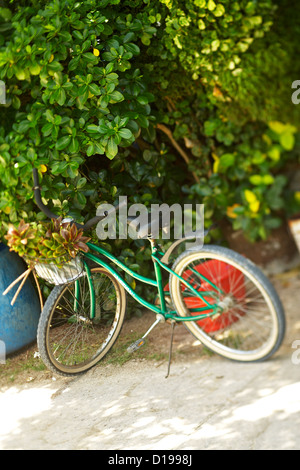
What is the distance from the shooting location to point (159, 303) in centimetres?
247

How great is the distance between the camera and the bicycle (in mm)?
2184

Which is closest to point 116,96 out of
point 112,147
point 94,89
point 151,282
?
point 94,89

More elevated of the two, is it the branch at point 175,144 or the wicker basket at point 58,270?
the branch at point 175,144

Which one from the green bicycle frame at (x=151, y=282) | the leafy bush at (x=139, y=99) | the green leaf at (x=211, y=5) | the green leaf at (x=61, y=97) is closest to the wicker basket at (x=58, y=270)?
the green bicycle frame at (x=151, y=282)

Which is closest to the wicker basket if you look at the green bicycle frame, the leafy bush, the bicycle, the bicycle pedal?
the bicycle

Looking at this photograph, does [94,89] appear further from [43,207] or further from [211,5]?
[211,5]

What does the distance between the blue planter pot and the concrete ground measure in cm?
21

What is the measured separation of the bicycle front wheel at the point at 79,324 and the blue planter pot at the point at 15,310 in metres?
0.08

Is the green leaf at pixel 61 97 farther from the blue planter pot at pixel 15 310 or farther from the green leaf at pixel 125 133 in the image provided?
the blue planter pot at pixel 15 310

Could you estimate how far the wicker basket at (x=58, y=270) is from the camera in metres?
2.03

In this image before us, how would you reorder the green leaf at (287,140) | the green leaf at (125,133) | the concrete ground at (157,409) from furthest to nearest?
the green leaf at (287,140)
the green leaf at (125,133)
the concrete ground at (157,409)

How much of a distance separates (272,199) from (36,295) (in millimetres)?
1389

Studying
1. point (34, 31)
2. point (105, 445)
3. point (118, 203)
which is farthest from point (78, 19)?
point (105, 445)

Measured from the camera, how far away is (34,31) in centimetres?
191
